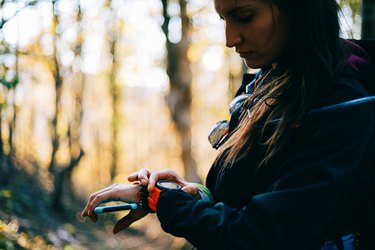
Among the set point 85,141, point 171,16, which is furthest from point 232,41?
point 85,141

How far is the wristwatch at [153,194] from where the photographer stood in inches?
66.5

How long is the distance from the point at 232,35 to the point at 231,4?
0.11m

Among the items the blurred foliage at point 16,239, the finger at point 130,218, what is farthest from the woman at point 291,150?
the blurred foliage at point 16,239

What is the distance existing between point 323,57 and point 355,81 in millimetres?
132

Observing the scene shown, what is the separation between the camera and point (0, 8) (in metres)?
4.97

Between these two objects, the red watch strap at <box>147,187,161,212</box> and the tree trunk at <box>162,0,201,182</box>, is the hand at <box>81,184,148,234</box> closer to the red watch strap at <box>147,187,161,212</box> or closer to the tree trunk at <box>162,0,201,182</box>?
the red watch strap at <box>147,187,161,212</box>

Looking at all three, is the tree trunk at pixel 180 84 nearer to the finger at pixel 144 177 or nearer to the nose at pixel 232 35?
the finger at pixel 144 177

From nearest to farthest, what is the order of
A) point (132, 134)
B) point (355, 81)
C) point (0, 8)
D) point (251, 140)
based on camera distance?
point (355, 81), point (251, 140), point (0, 8), point (132, 134)

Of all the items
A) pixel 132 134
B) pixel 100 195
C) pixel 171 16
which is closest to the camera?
pixel 100 195

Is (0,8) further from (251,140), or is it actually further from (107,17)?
(107,17)

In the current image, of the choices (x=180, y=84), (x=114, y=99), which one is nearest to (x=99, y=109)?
(x=114, y=99)

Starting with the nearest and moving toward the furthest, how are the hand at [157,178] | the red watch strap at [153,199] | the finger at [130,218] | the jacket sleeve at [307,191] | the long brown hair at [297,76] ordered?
the jacket sleeve at [307,191]
the long brown hair at [297,76]
the red watch strap at [153,199]
the hand at [157,178]
the finger at [130,218]

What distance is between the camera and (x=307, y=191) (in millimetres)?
1314

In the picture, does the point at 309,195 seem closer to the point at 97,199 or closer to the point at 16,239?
the point at 97,199
